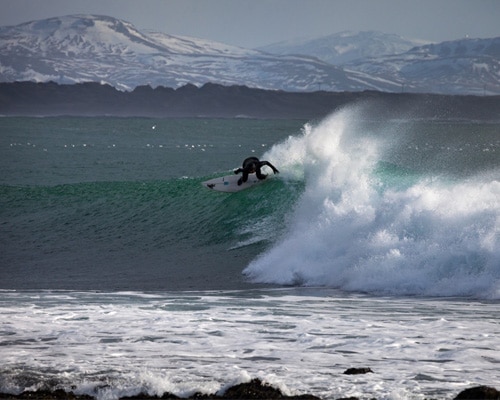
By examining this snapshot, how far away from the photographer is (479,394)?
30.8 feet

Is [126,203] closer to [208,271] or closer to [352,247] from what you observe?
[208,271]

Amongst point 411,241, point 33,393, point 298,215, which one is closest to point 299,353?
point 33,393

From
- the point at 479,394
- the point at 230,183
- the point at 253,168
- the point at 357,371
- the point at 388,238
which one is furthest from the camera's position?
the point at 230,183

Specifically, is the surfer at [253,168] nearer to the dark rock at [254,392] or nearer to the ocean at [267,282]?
the ocean at [267,282]

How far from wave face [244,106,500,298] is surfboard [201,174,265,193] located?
3.71 meters

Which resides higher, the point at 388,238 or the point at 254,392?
the point at 388,238

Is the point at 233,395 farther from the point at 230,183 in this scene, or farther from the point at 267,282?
the point at 230,183

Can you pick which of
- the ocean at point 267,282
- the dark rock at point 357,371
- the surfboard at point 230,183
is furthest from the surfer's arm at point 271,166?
the dark rock at point 357,371

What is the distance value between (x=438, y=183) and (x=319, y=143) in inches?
214

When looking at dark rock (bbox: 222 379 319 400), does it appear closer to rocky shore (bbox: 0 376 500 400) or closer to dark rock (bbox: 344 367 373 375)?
rocky shore (bbox: 0 376 500 400)

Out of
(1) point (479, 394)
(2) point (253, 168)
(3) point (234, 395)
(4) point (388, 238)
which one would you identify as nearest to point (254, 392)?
(3) point (234, 395)

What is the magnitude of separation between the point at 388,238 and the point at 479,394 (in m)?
9.69

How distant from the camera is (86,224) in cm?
2936

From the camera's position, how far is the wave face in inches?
675
